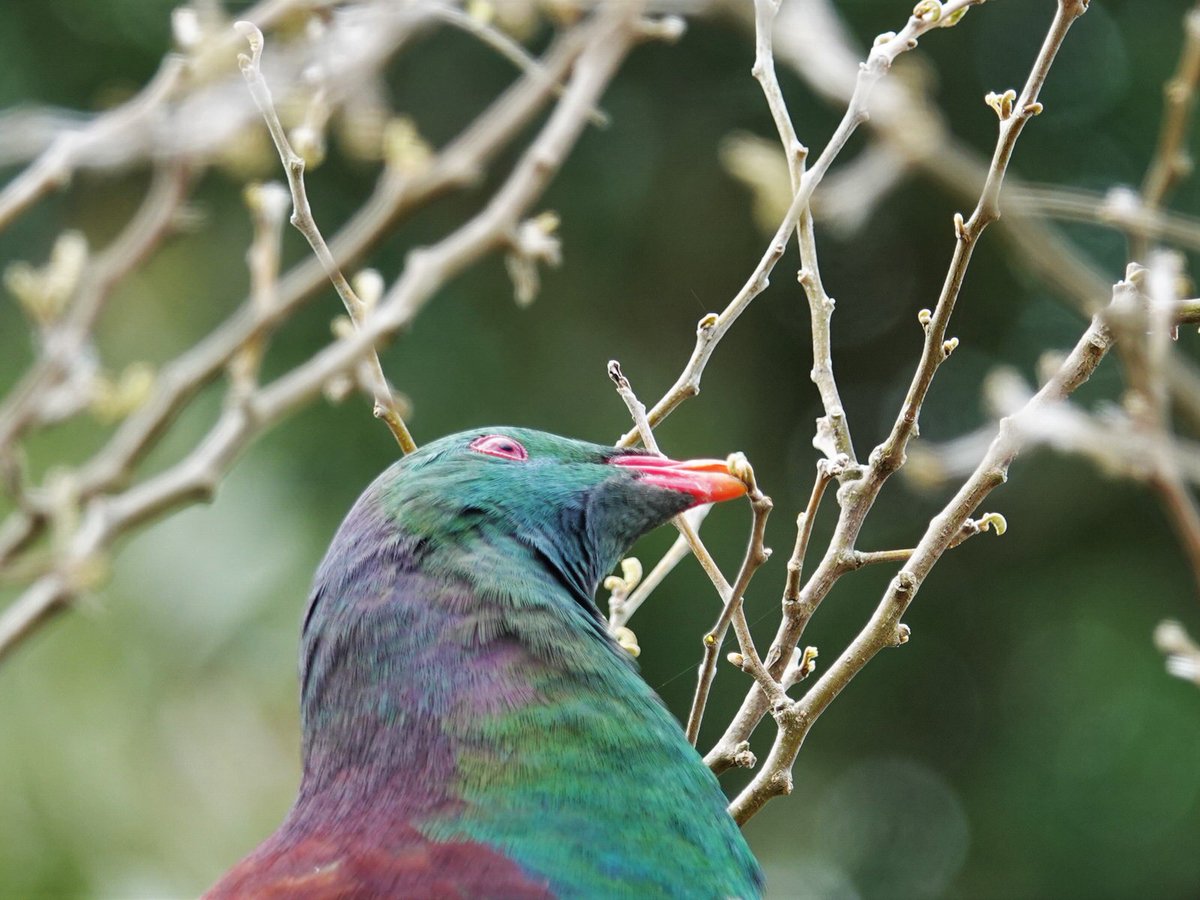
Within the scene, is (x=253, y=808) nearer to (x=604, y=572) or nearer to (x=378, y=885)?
(x=604, y=572)

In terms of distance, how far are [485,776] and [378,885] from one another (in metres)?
0.21

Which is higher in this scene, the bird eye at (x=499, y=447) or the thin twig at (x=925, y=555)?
the bird eye at (x=499, y=447)

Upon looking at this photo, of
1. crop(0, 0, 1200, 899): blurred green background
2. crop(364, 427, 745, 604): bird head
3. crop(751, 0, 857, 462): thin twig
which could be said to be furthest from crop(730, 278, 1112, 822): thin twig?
crop(0, 0, 1200, 899): blurred green background

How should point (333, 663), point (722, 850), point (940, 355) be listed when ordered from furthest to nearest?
point (333, 663), point (722, 850), point (940, 355)

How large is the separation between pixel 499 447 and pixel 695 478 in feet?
1.14

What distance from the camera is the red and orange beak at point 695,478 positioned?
7.76 ft

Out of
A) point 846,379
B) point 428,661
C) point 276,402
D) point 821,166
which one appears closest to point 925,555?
point 821,166

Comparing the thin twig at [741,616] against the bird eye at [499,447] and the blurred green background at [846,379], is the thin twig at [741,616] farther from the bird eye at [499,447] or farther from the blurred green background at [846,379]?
the blurred green background at [846,379]

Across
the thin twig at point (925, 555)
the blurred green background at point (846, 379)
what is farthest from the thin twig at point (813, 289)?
the blurred green background at point (846, 379)

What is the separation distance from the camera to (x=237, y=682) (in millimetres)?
5680

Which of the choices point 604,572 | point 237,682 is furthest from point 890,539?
point 604,572

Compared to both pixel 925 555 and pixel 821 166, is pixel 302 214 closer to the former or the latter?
pixel 821 166

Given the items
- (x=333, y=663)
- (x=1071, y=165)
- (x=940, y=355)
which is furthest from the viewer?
(x=1071, y=165)

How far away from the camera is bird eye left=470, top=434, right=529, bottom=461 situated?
8.27ft
